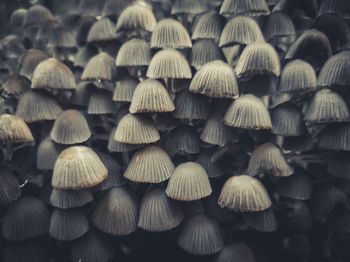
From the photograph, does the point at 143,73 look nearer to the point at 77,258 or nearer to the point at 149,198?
the point at 149,198

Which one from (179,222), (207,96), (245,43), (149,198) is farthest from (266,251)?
(245,43)

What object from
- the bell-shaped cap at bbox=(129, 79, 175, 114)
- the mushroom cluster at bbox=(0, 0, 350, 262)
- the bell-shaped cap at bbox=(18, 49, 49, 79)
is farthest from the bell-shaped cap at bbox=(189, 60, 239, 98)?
the bell-shaped cap at bbox=(18, 49, 49, 79)

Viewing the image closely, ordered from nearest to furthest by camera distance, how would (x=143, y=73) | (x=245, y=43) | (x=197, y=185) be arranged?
(x=197, y=185), (x=245, y=43), (x=143, y=73)

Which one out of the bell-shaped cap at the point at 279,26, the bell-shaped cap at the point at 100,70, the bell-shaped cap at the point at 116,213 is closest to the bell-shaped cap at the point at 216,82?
the bell-shaped cap at the point at 279,26

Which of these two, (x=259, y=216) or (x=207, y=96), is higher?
(x=207, y=96)

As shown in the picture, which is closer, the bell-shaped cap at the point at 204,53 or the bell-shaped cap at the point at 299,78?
the bell-shaped cap at the point at 299,78

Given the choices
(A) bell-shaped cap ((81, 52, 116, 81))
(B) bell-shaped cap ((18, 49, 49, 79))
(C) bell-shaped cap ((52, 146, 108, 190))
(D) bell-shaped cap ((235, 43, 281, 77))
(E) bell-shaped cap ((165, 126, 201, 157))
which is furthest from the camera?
(B) bell-shaped cap ((18, 49, 49, 79))

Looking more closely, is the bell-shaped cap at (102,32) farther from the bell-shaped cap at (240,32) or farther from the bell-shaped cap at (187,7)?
the bell-shaped cap at (240,32)

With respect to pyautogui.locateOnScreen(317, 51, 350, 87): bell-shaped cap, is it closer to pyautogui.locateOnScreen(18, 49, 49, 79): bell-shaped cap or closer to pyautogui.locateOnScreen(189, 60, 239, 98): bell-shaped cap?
pyautogui.locateOnScreen(189, 60, 239, 98): bell-shaped cap
